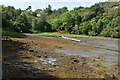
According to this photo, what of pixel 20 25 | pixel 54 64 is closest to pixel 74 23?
pixel 20 25

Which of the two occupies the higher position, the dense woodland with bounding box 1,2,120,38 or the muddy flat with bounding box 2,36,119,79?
the dense woodland with bounding box 1,2,120,38

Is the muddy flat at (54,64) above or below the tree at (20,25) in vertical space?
below

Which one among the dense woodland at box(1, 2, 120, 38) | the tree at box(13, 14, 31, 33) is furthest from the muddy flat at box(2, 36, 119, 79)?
the tree at box(13, 14, 31, 33)

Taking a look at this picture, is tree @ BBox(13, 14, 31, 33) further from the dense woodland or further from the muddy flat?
the muddy flat

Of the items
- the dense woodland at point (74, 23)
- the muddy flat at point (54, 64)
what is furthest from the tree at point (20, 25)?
the muddy flat at point (54, 64)

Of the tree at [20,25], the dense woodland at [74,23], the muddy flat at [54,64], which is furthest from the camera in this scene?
the dense woodland at [74,23]

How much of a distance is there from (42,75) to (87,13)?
85424 millimetres

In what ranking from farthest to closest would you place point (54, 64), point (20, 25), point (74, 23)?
point (74, 23) < point (20, 25) < point (54, 64)

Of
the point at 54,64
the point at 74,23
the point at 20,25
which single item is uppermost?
the point at 74,23

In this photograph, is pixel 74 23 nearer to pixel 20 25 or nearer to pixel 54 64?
pixel 20 25

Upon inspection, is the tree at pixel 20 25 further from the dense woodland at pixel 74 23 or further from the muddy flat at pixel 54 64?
the muddy flat at pixel 54 64

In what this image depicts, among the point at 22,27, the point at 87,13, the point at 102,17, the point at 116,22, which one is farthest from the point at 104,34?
the point at 22,27

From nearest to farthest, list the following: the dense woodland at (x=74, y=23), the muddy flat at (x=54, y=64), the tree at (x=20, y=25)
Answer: the muddy flat at (x=54, y=64), the tree at (x=20, y=25), the dense woodland at (x=74, y=23)

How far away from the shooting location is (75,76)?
421 inches
